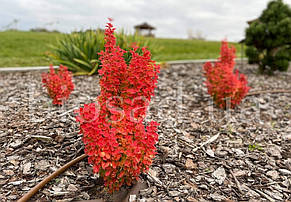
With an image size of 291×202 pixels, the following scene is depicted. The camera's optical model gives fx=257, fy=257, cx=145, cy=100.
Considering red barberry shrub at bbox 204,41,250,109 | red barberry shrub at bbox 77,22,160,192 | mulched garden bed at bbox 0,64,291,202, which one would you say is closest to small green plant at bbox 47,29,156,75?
mulched garden bed at bbox 0,64,291,202

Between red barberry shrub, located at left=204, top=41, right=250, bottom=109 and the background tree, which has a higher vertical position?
the background tree

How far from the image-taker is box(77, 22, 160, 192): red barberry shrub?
2012 millimetres

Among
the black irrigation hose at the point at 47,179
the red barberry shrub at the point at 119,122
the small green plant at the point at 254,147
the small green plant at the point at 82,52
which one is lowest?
the small green plant at the point at 254,147

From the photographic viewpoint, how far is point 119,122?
2.08m

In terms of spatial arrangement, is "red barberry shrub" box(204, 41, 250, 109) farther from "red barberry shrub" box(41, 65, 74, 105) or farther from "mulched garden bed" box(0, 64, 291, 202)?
"red barberry shrub" box(41, 65, 74, 105)

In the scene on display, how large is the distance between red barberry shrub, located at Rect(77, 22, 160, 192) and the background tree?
19.1ft

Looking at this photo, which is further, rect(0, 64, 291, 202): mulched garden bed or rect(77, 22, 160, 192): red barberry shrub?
rect(0, 64, 291, 202): mulched garden bed

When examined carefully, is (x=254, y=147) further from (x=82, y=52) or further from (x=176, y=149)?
(x=82, y=52)

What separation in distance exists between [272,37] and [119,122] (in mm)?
6374

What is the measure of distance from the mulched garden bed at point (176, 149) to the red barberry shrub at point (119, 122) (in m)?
0.38

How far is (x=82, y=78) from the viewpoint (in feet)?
18.4

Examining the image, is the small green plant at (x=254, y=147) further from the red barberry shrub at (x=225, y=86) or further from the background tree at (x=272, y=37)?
the background tree at (x=272, y=37)

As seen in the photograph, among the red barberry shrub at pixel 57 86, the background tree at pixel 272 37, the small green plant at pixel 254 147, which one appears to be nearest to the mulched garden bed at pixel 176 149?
the small green plant at pixel 254 147

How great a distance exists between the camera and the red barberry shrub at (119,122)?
6.60 ft
